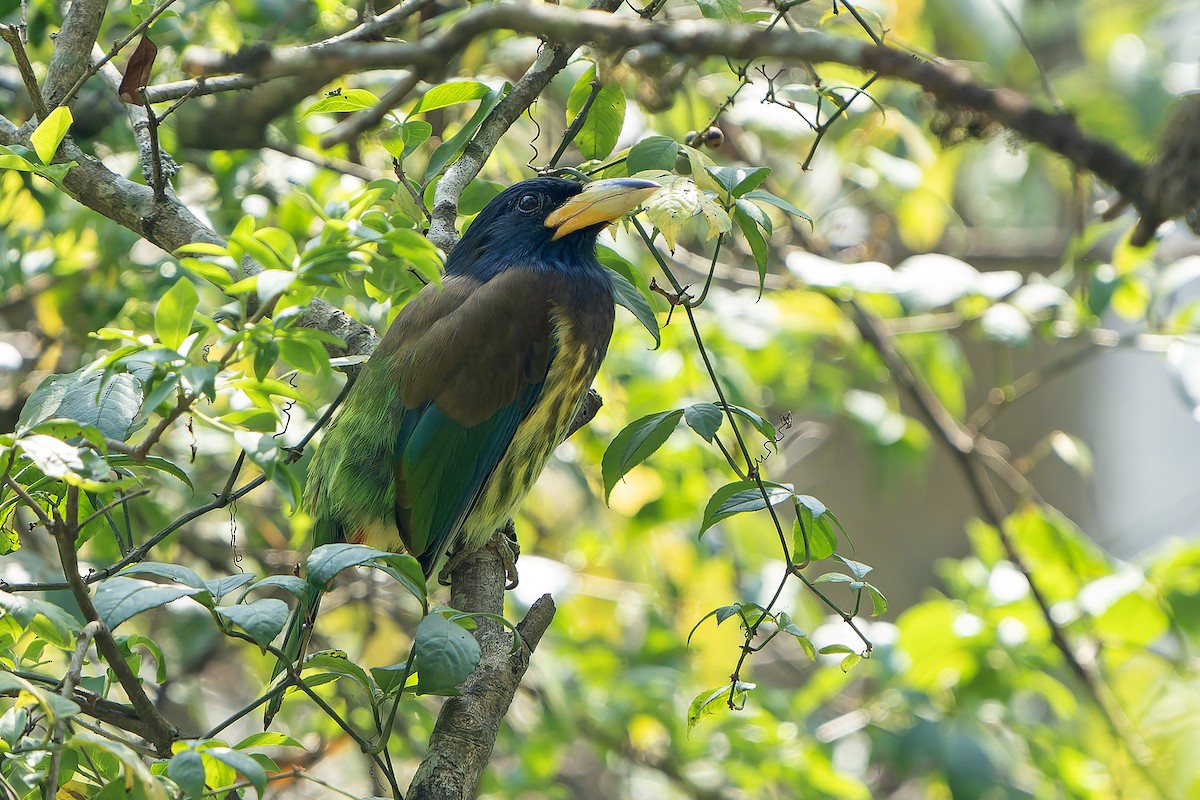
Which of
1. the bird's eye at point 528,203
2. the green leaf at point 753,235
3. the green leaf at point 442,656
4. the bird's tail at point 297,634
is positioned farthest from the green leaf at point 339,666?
the bird's eye at point 528,203

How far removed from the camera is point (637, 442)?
73.0 inches

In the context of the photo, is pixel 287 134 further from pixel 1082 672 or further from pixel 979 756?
pixel 1082 672

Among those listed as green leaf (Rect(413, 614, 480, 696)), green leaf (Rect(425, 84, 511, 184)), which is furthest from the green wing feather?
green leaf (Rect(413, 614, 480, 696))

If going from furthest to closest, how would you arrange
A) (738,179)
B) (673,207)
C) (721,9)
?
(721,9)
(738,179)
(673,207)

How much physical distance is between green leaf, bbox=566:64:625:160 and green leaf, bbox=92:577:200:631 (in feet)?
4.03

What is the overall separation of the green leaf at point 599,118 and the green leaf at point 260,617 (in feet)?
3.96

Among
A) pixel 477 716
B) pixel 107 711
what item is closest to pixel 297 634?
pixel 477 716

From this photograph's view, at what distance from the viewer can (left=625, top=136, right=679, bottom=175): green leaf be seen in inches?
71.5

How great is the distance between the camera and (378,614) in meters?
4.03

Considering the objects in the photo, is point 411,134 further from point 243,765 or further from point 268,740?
point 243,765

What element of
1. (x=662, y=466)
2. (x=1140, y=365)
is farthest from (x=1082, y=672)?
(x=1140, y=365)

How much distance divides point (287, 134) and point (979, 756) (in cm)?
268

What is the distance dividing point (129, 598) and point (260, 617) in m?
0.15

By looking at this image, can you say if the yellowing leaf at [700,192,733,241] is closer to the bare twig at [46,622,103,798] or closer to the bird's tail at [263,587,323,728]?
the bird's tail at [263,587,323,728]
